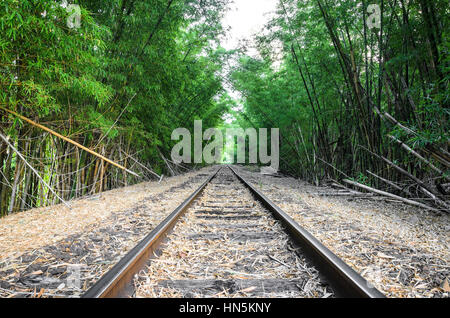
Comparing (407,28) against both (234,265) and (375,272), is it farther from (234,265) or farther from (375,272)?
(234,265)

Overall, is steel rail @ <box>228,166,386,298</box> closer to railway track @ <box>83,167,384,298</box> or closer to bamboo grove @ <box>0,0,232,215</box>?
railway track @ <box>83,167,384,298</box>

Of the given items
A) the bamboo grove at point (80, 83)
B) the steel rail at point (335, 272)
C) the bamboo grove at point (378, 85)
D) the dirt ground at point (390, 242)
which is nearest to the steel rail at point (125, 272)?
the steel rail at point (335, 272)

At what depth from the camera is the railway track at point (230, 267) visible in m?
1.36

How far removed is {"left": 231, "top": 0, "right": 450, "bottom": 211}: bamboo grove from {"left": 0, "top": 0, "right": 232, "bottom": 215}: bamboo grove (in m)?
2.22

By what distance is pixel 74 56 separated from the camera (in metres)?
2.83

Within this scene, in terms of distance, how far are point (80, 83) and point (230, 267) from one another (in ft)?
9.13

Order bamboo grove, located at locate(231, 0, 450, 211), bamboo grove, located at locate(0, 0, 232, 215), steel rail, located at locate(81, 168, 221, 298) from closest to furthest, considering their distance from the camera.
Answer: steel rail, located at locate(81, 168, 221, 298) → bamboo grove, located at locate(0, 0, 232, 215) → bamboo grove, located at locate(231, 0, 450, 211)

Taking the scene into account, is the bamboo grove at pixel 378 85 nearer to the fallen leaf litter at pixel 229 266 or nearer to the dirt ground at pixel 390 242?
the dirt ground at pixel 390 242

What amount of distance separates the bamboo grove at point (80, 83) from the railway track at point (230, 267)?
1792mm

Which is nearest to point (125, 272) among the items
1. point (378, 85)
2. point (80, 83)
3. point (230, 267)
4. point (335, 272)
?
point (230, 267)

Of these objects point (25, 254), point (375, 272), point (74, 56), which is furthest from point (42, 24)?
point (375, 272)

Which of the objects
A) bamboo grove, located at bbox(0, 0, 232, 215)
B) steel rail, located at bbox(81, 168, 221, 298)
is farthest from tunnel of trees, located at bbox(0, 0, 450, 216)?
steel rail, located at bbox(81, 168, 221, 298)

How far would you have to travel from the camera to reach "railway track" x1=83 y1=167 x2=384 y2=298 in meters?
1.36

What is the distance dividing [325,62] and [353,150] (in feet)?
6.42
